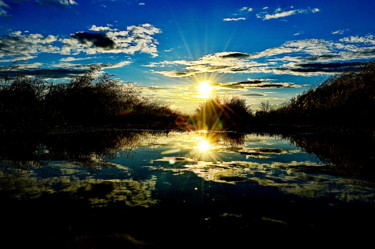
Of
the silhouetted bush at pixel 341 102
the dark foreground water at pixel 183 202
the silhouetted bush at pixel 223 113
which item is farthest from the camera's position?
the silhouetted bush at pixel 223 113

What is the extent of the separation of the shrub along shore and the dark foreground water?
7.98 metres

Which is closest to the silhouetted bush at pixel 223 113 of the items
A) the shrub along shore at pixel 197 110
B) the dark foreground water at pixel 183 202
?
the shrub along shore at pixel 197 110

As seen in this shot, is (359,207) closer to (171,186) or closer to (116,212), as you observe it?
(171,186)

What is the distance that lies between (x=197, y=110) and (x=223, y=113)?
7.04ft

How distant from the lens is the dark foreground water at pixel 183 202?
2.28 m

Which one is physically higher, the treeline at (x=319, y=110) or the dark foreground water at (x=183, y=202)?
the treeline at (x=319, y=110)

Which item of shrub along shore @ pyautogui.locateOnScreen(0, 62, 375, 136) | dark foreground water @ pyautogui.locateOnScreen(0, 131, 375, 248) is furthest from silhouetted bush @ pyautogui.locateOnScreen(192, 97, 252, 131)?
dark foreground water @ pyautogui.locateOnScreen(0, 131, 375, 248)

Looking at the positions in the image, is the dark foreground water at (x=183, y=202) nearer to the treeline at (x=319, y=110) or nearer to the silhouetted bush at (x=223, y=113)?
the treeline at (x=319, y=110)

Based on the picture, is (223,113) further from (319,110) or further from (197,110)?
(319,110)

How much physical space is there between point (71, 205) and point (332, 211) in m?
2.89

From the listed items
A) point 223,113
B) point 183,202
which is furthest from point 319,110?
point 183,202

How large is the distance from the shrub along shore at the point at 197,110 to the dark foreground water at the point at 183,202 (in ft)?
26.2

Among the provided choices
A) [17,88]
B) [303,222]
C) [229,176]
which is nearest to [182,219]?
[303,222]

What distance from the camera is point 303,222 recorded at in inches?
102
